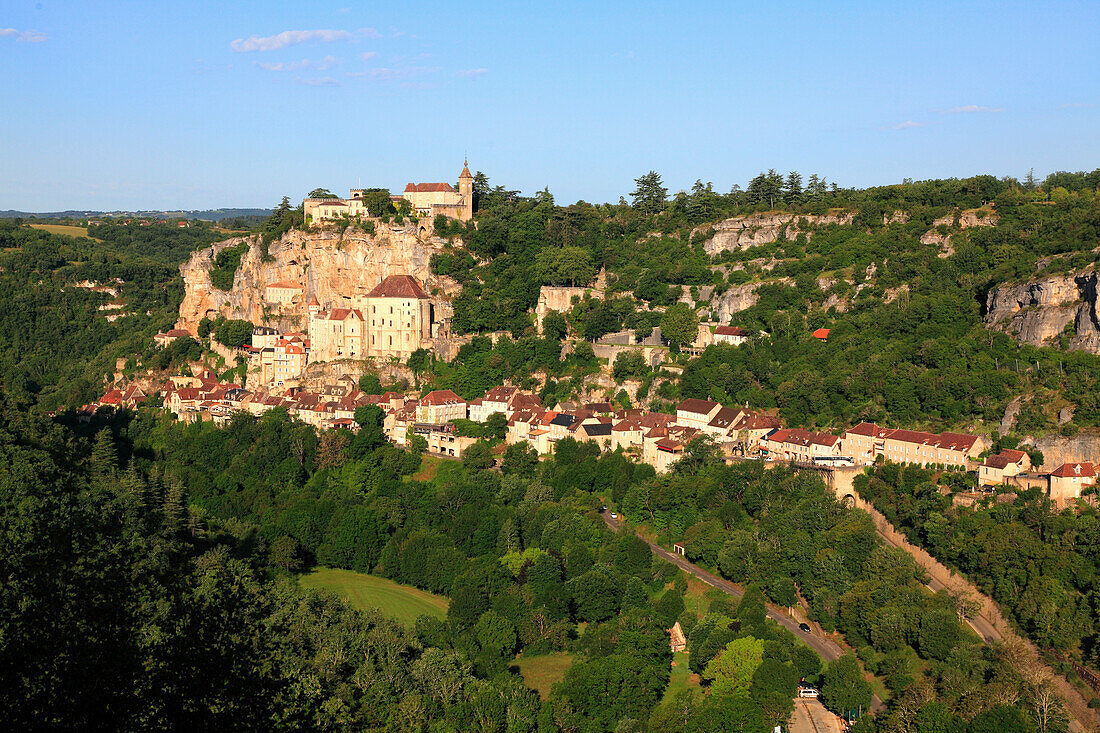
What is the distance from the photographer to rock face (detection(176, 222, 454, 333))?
71688mm

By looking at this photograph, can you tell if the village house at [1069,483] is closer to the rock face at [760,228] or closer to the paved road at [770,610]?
the paved road at [770,610]

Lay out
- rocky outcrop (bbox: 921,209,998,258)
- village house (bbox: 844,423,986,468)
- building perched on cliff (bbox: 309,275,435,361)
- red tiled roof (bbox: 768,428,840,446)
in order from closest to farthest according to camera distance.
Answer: village house (bbox: 844,423,986,468) → red tiled roof (bbox: 768,428,840,446) → rocky outcrop (bbox: 921,209,998,258) → building perched on cliff (bbox: 309,275,435,361)

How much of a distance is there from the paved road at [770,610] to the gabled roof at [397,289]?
23443 millimetres

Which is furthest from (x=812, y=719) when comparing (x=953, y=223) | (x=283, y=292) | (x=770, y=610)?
(x=283, y=292)

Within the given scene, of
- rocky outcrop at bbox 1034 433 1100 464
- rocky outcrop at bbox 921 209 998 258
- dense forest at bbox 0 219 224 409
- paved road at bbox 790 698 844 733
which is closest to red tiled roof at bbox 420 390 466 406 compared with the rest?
dense forest at bbox 0 219 224 409

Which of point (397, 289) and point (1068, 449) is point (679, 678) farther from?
point (397, 289)

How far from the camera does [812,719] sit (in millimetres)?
33656

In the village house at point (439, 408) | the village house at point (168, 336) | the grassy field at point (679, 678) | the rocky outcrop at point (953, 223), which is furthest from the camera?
the village house at point (168, 336)

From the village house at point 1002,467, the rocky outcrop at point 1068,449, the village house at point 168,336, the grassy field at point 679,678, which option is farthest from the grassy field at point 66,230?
the rocky outcrop at point 1068,449

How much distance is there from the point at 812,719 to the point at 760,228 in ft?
151

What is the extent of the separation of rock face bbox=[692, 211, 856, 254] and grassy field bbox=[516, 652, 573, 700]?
41.2 meters

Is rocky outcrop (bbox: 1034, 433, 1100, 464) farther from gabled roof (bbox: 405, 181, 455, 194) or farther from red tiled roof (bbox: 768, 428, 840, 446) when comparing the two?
gabled roof (bbox: 405, 181, 455, 194)

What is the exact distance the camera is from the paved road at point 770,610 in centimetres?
3775

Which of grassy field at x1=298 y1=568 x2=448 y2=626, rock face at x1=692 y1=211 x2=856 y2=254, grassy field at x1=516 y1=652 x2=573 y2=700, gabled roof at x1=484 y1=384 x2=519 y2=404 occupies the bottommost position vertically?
grassy field at x1=298 y1=568 x2=448 y2=626
